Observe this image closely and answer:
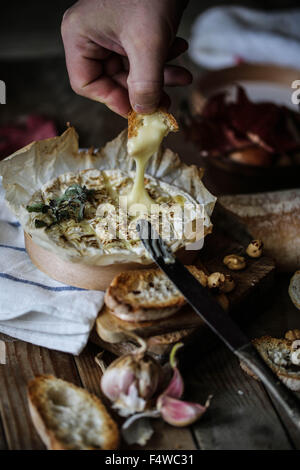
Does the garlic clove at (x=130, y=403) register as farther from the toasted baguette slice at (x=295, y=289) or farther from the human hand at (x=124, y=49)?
the human hand at (x=124, y=49)

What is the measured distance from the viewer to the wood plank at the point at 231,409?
1.65 m

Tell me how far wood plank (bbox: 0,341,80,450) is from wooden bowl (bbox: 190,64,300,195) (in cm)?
160

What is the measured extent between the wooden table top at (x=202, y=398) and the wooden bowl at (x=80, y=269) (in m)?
0.25

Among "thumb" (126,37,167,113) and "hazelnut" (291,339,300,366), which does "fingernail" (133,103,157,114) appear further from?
"hazelnut" (291,339,300,366)

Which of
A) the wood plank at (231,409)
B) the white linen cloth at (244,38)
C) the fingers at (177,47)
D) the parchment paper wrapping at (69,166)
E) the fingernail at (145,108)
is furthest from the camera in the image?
the white linen cloth at (244,38)

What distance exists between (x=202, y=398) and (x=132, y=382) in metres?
0.29

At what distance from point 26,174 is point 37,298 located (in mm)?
727

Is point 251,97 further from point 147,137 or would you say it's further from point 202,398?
point 202,398

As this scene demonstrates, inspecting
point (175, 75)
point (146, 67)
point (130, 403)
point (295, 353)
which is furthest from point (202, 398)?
point (175, 75)

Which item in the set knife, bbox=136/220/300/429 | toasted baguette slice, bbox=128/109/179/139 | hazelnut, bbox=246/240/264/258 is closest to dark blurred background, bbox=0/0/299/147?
toasted baguette slice, bbox=128/109/179/139

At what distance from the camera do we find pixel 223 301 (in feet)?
6.33

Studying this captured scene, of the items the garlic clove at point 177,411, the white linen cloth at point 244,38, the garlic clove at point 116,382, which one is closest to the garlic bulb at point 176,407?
the garlic clove at point 177,411

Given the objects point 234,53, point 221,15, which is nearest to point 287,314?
point 234,53

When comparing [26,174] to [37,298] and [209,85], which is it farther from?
[209,85]
